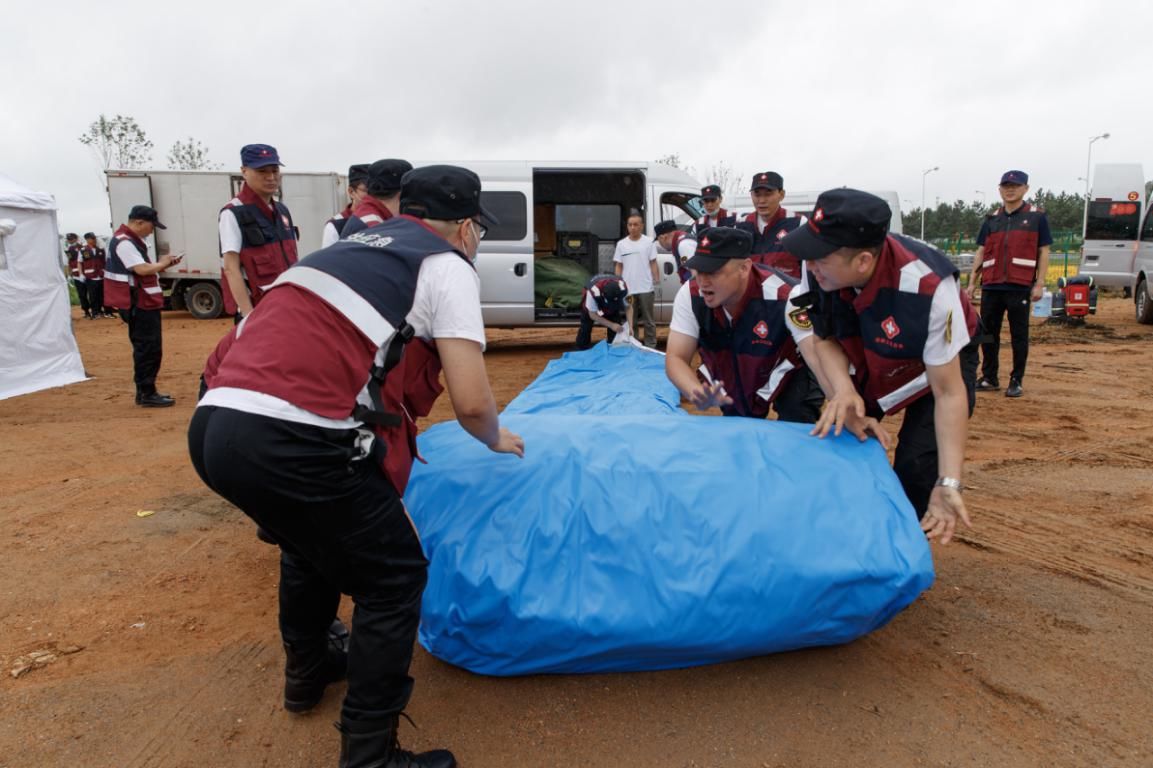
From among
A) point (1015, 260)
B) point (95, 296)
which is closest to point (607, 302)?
point (1015, 260)

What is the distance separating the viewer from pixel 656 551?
206 centimetres

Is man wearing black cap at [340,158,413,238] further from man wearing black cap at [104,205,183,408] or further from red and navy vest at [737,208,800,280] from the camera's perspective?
man wearing black cap at [104,205,183,408]

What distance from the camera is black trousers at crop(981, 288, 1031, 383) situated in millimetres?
6109

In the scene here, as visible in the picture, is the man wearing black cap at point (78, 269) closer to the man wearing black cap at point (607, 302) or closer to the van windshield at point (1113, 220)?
the man wearing black cap at point (607, 302)

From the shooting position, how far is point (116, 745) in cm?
205

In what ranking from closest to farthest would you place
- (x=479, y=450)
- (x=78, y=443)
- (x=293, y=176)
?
(x=479, y=450) → (x=78, y=443) → (x=293, y=176)

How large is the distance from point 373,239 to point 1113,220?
1467cm

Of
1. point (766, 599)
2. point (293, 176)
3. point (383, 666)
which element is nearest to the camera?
point (383, 666)

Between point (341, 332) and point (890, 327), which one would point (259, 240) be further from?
point (890, 327)

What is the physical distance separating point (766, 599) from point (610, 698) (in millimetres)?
564

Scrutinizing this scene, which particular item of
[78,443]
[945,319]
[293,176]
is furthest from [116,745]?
[293,176]

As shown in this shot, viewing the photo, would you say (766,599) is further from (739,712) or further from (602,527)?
(602,527)

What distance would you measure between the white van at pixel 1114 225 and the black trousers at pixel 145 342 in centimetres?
1413

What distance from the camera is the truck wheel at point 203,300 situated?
545 inches
